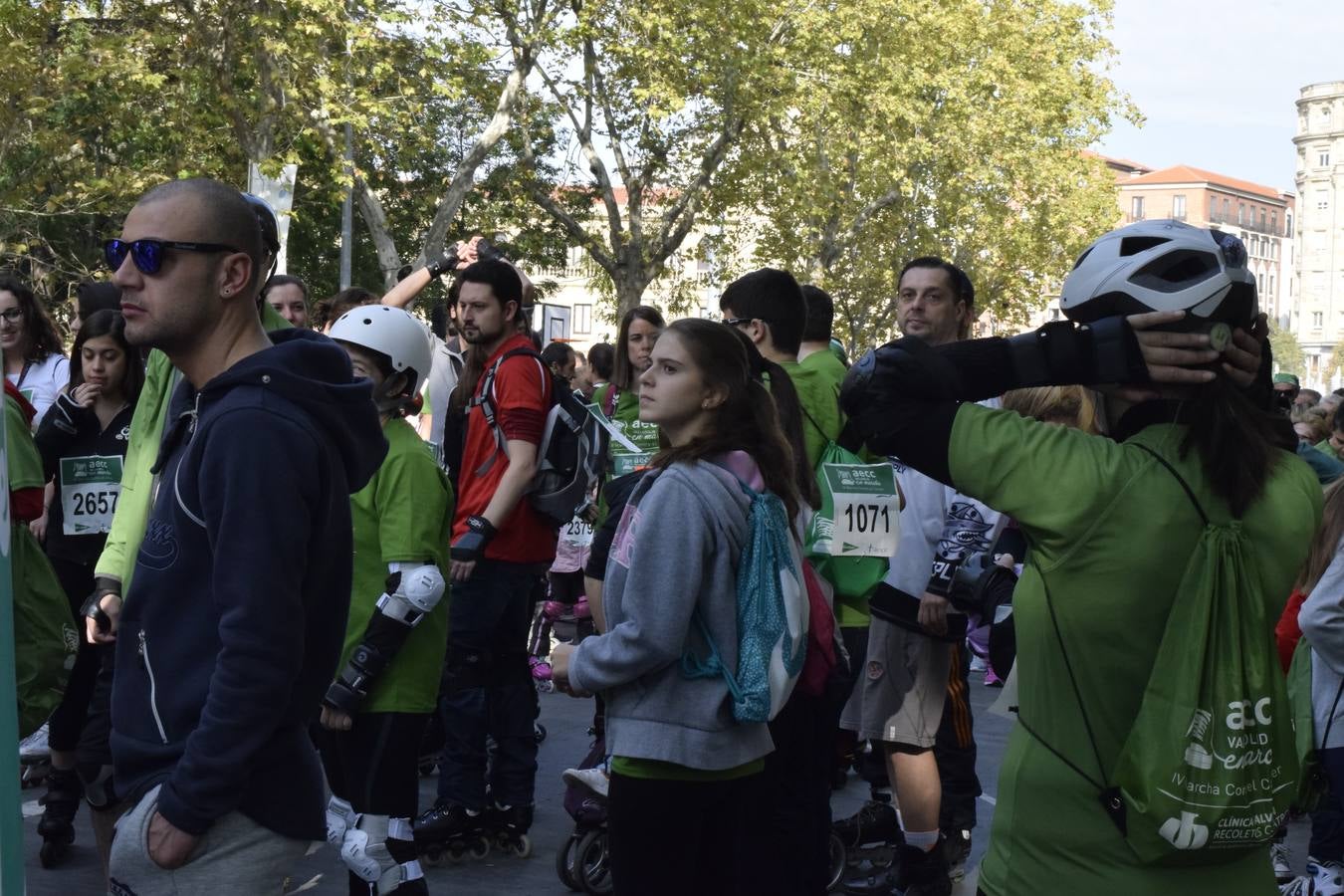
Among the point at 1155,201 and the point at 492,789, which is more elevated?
the point at 1155,201

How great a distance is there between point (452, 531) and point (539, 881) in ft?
4.44

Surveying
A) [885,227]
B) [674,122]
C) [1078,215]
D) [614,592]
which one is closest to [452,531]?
[614,592]

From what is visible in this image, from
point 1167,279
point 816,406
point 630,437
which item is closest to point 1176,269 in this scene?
point 1167,279

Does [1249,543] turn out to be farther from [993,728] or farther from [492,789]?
[993,728]

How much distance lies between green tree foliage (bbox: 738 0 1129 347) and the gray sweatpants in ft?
91.0

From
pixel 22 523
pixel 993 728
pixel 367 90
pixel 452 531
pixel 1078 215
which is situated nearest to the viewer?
pixel 22 523

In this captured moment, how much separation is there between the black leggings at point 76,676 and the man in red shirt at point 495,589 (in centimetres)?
133

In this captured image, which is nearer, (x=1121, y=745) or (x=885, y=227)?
(x=1121, y=745)

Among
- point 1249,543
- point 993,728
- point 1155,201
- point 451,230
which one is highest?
point 1155,201

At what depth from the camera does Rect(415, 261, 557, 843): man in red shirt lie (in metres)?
6.09

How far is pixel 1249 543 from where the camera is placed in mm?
2361

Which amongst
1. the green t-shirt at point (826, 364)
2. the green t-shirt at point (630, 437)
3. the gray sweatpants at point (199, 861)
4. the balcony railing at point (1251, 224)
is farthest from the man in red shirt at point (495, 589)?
the balcony railing at point (1251, 224)

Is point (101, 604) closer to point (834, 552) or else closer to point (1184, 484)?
point (834, 552)

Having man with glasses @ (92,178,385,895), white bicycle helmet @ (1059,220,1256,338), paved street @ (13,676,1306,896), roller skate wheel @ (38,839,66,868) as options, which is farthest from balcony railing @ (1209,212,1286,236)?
man with glasses @ (92,178,385,895)
